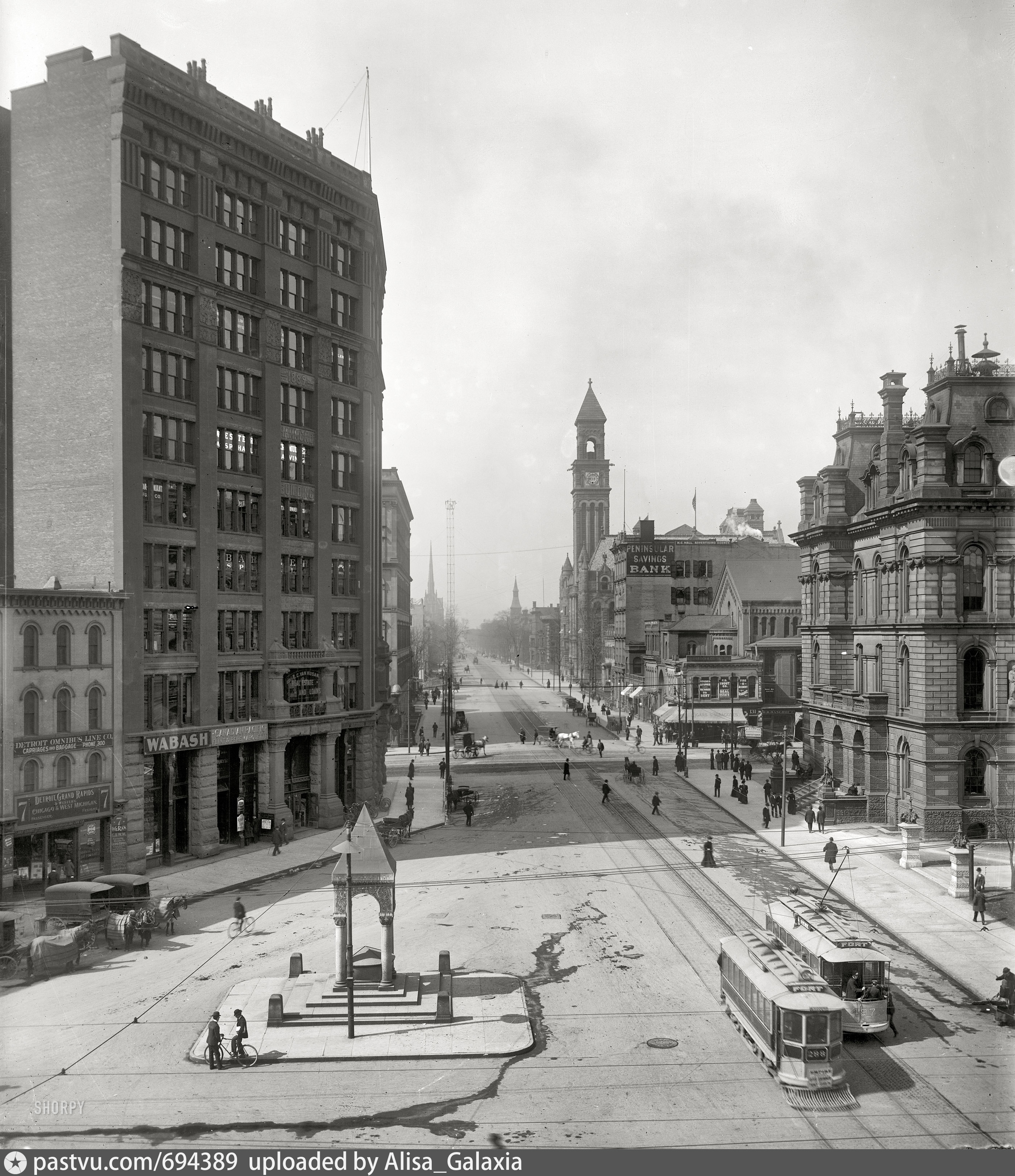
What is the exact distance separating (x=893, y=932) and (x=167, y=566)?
30.6 metres

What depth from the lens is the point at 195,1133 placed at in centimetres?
1752

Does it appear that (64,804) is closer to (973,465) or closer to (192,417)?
(192,417)

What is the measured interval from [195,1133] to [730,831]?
32.4 m

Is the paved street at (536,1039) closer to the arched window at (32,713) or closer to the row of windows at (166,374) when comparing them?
the arched window at (32,713)

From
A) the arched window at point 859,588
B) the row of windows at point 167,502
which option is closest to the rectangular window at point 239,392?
the row of windows at point 167,502

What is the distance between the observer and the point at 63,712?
3525 centimetres

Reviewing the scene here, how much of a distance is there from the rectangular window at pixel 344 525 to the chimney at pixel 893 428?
26890mm

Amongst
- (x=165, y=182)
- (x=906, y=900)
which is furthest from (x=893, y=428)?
(x=165, y=182)

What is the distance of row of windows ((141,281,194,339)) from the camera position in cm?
4031

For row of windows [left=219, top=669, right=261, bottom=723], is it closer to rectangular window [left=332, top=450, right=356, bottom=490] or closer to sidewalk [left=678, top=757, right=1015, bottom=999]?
rectangular window [left=332, top=450, right=356, bottom=490]

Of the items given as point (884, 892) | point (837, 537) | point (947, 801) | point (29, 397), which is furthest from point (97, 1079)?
point (837, 537)

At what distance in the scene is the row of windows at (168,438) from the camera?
4053 centimetres

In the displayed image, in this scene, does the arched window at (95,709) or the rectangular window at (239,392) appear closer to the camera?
the arched window at (95,709)

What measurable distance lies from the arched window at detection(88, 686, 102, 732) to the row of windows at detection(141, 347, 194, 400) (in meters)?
12.5
